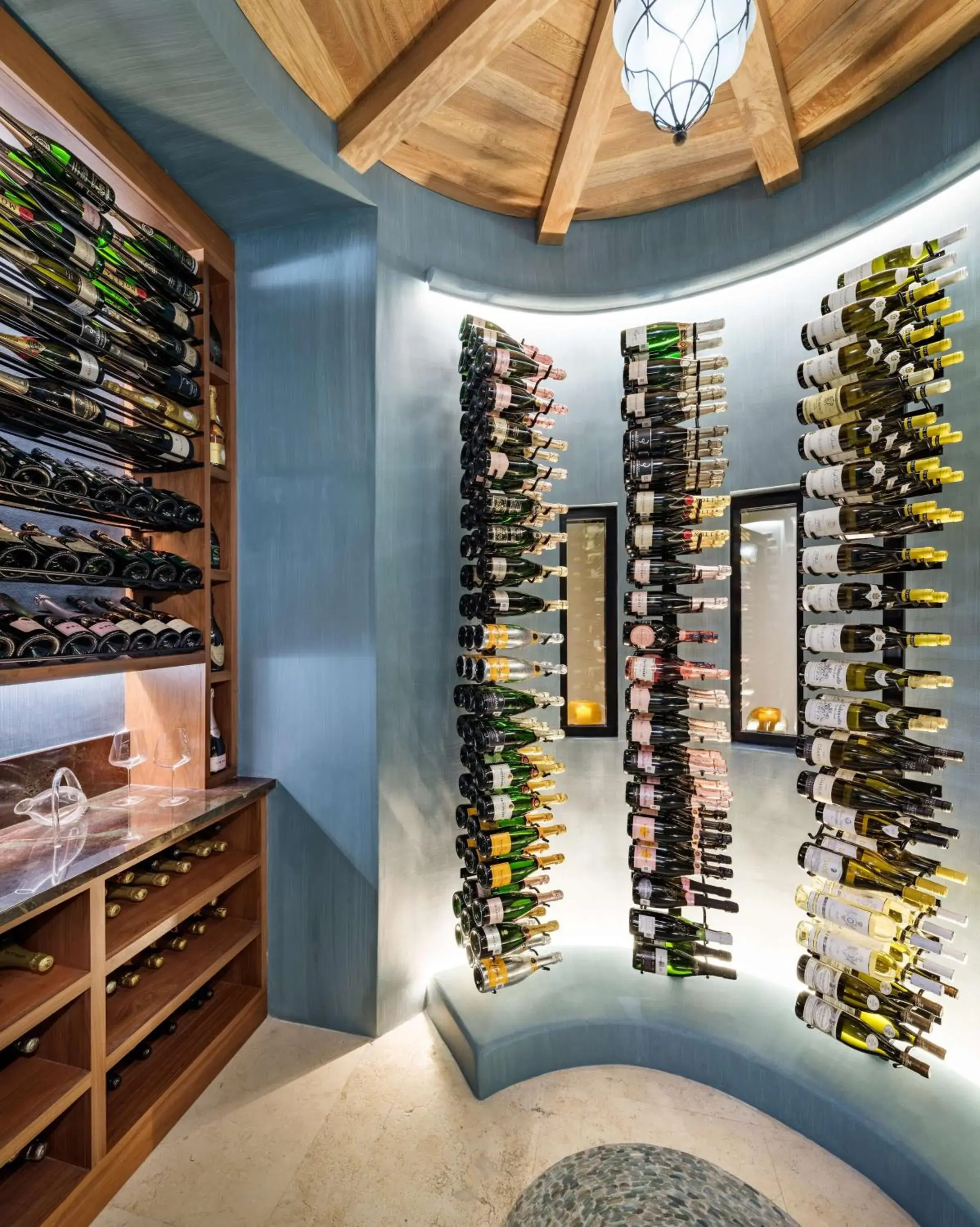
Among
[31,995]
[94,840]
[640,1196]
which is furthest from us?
[94,840]

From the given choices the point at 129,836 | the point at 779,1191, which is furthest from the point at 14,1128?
the point at 779,1191

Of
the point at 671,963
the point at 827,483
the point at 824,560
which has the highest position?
the point at 827,483

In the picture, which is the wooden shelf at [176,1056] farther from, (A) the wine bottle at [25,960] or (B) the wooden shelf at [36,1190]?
(A) the wine bottle at [25,960]

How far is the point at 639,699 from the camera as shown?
218 centimetres

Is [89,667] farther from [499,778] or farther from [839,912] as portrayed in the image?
[839,912]

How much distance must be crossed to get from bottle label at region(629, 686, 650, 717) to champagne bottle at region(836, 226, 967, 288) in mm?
1464

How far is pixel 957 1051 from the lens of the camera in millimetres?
1844

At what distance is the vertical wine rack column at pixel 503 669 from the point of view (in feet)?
7.14

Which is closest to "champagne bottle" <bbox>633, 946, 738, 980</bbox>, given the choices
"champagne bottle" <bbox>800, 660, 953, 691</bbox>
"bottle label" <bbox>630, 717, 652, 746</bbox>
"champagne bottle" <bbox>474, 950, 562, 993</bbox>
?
"champagne bottle" <bbox>474, 950, 562, 993</bbox>

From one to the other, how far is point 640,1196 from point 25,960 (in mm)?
1494

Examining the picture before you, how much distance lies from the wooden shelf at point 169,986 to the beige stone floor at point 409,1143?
1.18 feet

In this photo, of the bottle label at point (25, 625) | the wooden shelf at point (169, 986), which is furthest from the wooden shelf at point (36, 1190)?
the bottle label at point (25, 625)

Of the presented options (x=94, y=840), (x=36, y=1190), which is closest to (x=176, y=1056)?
(x=36, y=1190)

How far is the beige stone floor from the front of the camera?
1.54 metres
